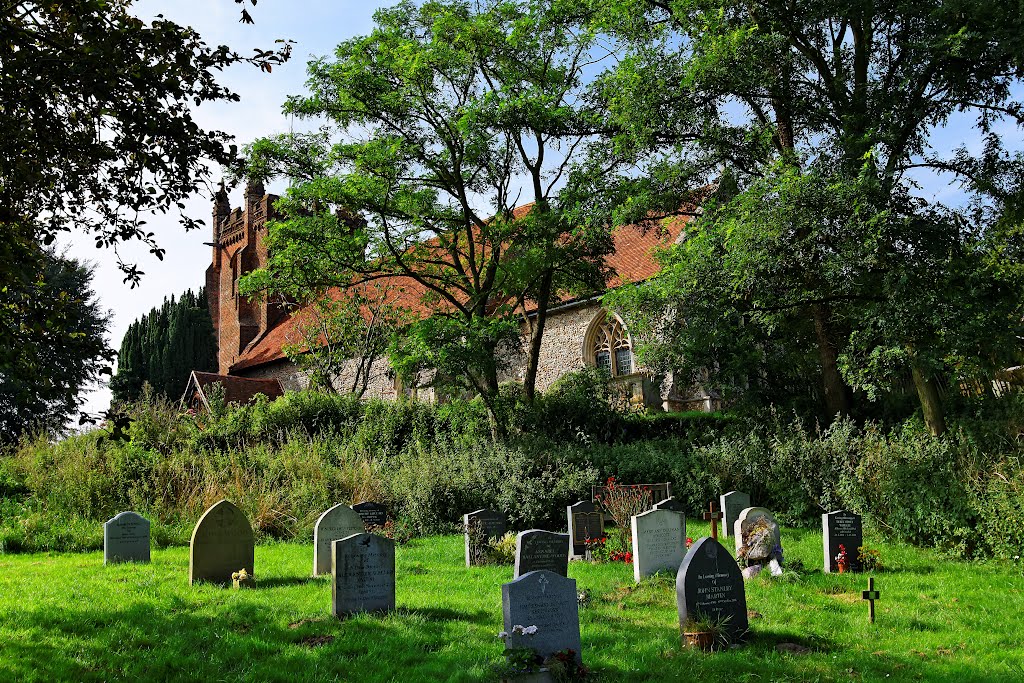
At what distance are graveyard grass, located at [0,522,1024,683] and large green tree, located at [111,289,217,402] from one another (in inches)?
1286

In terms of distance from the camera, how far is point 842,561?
9.78 m

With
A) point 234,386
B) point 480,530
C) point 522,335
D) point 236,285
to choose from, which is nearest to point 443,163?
point 522,335

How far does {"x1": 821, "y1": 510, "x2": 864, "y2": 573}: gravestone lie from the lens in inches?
387

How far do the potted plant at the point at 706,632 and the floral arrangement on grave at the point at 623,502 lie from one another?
4665 millimetres

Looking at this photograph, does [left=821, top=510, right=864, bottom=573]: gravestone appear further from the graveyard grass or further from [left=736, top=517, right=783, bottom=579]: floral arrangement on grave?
[left=736, top=517, right=783, bottom=579]: floral arrangement on grave

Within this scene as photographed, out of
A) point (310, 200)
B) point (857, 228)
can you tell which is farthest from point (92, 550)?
point (857, 228)

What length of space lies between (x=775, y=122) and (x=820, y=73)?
4.69 ft

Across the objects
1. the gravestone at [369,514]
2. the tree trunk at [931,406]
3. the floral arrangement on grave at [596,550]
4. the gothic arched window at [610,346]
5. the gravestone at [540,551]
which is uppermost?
the gothic arched window at [610,346]

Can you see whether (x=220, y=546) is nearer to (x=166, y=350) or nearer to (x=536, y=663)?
(x=536, y=663)

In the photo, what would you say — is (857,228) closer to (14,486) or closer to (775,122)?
(775,122)

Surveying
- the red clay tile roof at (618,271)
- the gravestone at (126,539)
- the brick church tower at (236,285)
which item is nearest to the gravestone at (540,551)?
the gravestone at (126,539)

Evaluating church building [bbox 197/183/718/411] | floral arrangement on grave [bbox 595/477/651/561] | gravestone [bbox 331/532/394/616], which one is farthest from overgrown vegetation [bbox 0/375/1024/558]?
gravestone [bbox 331/532/394/616]

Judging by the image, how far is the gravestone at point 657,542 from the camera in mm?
9561

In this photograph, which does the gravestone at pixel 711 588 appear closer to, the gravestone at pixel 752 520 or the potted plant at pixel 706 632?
the potted plant at pixel 706 632
